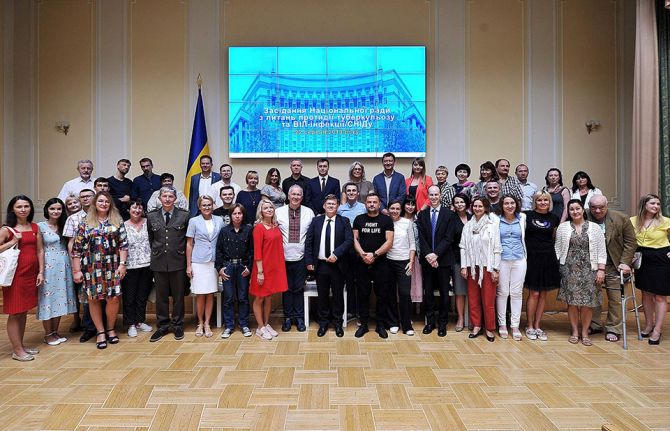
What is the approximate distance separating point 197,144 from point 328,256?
4126 millimetres

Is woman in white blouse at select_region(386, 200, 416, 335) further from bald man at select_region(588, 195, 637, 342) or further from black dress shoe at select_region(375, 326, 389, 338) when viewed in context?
bald man at select_region(588, 195, 637, 342)

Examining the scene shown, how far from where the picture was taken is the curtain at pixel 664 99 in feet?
23.1

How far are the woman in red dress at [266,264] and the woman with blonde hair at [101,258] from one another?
1412 mm

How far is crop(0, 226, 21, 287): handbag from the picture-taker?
4.27m

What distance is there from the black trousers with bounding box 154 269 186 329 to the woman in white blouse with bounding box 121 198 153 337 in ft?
0.81

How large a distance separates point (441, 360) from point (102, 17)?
330 inches

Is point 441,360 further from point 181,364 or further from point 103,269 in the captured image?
point 103,269

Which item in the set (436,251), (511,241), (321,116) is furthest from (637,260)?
(321,116)

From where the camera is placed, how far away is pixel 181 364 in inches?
169

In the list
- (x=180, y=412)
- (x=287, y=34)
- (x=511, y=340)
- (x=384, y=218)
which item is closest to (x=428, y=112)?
(x=287, y=34)

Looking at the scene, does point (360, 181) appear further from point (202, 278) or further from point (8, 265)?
point (8, 265)

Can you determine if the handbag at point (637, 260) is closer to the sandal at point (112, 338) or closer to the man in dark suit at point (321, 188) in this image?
the man in dark suit at point (321, 188)

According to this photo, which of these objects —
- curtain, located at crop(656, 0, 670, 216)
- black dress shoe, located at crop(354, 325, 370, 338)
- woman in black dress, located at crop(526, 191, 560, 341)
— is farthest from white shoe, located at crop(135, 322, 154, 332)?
curtain, located at crop(656, 0, 670, 216)

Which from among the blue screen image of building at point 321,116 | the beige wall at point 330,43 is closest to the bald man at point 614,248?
the beige wall at point 330,43
